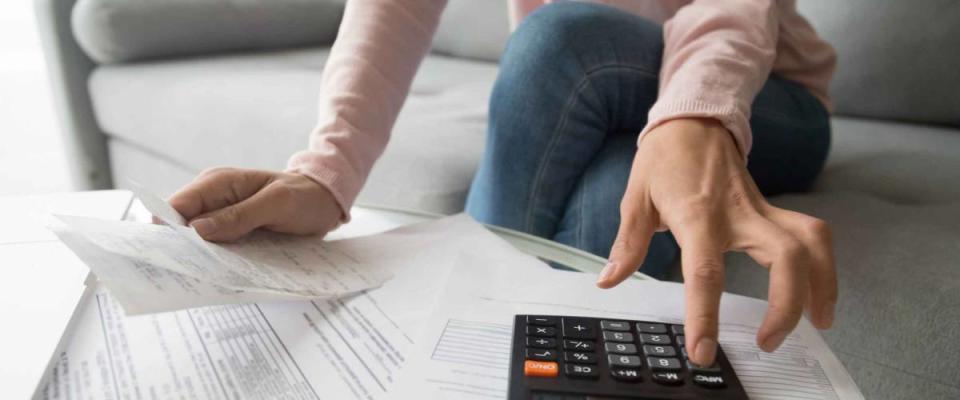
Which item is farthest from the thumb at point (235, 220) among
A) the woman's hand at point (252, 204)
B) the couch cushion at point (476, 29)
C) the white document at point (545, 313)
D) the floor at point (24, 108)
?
the floor at point (24, 108)

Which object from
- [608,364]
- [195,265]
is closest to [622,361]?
[608,364]

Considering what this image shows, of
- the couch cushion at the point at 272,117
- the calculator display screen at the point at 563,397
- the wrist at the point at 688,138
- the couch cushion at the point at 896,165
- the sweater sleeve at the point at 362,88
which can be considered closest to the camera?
the calculator display screen at the point at 563,397

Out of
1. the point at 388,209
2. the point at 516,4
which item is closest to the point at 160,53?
the point at 516,4

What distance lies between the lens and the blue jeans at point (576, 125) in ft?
1.85

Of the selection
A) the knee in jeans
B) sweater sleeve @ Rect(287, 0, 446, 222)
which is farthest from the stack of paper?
the knee in jeans

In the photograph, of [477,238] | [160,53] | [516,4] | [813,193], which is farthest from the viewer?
[160,53]

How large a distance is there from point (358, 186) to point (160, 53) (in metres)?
1.01

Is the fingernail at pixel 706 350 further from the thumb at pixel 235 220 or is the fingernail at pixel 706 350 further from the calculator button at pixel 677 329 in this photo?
the thumb at pixel 235 220

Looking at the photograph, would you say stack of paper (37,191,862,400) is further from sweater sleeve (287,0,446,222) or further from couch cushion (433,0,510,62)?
couch cushion (433,0,510,62)

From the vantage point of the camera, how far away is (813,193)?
0.68 metres

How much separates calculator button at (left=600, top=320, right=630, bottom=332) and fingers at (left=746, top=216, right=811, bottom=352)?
0.20 feet

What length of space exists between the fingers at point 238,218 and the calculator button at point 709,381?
0.96 ft

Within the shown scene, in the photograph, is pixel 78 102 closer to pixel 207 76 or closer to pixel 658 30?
pixel 207 76

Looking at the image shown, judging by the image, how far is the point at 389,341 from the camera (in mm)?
342
